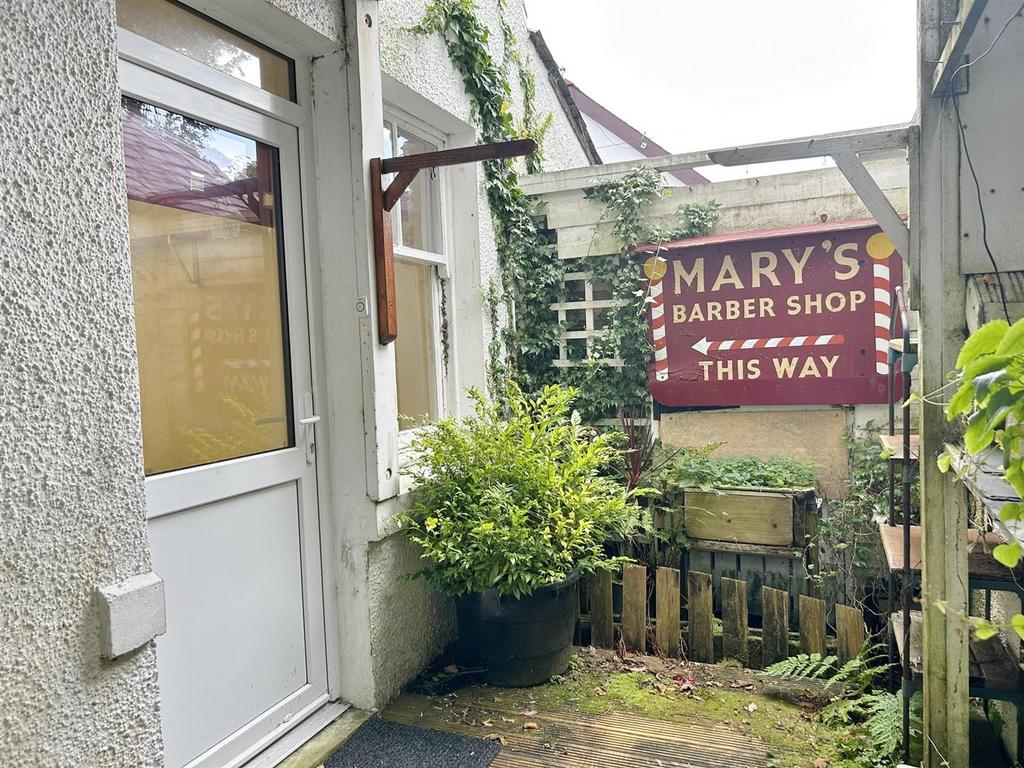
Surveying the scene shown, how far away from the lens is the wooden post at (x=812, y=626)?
329 centimetres

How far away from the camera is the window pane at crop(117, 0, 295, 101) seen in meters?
2.17

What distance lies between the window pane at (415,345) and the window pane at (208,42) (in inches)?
42.7

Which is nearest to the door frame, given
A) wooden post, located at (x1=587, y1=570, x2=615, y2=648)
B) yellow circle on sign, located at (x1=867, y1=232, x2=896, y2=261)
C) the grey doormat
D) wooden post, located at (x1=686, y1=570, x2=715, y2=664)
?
the grey doormat

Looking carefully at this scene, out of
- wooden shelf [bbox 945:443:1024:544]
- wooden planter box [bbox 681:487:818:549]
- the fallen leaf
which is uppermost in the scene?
wooden shelf [bbox 945:443:1024:544]

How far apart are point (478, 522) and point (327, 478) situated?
69 cm

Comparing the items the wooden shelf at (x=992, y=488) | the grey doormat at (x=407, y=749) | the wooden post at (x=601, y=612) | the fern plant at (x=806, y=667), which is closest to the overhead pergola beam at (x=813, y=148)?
the wooden shelf at (x=992, y=488)

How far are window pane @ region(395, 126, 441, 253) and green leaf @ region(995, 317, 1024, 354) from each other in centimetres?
Answer: 307

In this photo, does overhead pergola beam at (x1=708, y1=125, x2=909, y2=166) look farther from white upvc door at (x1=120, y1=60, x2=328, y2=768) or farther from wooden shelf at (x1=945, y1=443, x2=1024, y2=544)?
A: white upvc door at (x1=120, y1=60, x2=328, y2=768)

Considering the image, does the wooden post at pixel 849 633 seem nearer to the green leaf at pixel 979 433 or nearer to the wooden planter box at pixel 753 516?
the wooden planter box at pixel 753 516

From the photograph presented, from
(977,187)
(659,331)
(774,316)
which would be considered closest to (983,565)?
(977,187)

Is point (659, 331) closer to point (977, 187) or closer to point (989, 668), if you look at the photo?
point (977, 187)

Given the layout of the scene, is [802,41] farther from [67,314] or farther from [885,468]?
[67,314]

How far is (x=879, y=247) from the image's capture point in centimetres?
389

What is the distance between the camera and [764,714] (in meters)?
2.93
